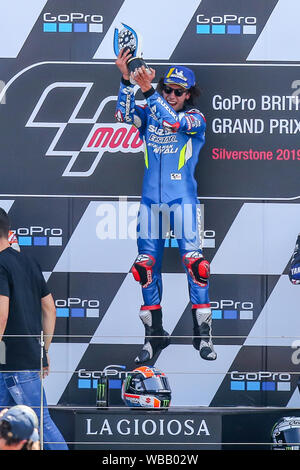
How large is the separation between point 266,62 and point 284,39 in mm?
170

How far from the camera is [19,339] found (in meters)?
5.32

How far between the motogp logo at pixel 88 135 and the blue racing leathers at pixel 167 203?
14 cm

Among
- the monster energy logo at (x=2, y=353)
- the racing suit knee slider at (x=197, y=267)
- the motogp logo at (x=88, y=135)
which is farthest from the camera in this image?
the motogp logo at (x=88, y=135)

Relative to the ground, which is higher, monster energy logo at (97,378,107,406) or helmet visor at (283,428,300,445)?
monster energy logo at (97,378,107,406)

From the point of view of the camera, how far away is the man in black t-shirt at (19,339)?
528 cm

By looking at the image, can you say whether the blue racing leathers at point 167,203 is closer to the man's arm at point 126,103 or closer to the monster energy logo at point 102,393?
the man's arm at point 126,103

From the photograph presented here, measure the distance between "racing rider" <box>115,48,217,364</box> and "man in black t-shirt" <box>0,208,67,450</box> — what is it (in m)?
0.69

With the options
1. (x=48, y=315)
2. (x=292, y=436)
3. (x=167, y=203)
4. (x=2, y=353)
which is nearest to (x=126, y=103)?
(x=167, y=203)

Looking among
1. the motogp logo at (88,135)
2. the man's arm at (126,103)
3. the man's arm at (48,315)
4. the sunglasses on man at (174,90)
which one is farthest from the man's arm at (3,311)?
the sunglasses on man at (174,90)

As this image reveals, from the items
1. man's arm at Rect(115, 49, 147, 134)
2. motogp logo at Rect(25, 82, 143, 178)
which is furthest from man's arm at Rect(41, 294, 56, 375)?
man's arm at Rect(115, 49, 147, 134)

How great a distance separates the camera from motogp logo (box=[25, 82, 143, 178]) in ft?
19.1

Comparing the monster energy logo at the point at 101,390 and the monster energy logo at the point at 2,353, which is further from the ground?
the monster energy logo at the point at 2,353

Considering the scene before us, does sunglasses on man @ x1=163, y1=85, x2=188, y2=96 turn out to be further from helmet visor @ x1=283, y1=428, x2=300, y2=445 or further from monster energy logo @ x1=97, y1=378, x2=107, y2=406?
helmet visor @ x1=283, y1=428, x2=300, y2=445

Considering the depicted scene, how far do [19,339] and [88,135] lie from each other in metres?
1.32
